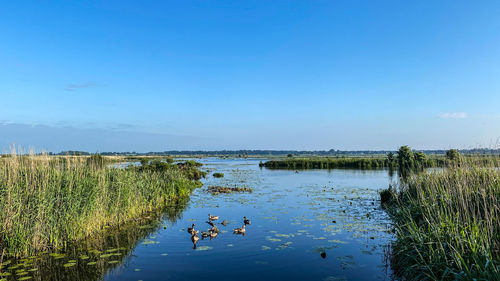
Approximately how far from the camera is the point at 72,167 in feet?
45.4

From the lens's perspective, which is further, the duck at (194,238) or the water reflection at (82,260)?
the duck at (194,238)

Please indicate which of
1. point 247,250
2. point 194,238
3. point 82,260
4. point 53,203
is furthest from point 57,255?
point 247,250

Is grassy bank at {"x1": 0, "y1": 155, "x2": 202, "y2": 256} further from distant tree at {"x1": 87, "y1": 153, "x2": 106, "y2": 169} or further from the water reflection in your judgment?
distant tree at {"x1": 87, "y1": 153, "x2": 106, "y2": 169}

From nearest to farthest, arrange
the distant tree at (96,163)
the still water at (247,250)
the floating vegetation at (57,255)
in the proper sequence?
the still water at (247,250) → the floating vegetation at (57,255) → the distant tree at (96,163)

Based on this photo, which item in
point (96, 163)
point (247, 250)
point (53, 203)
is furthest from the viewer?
point (96, 163)

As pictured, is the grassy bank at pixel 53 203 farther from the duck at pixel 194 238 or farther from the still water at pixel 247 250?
the duck at pixel 194 238

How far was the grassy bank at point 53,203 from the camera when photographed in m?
9.30

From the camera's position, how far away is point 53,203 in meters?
10.4

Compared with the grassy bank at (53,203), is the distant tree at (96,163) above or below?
above

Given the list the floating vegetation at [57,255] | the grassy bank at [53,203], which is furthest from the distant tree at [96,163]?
the floating vegetation at [57,255]

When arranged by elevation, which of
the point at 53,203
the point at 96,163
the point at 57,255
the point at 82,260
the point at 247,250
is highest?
the point at 96,163

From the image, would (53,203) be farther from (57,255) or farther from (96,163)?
(96,163)

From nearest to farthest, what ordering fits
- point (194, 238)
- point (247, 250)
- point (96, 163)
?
point (247, 250)
point (194, 238)
point (96, 163)

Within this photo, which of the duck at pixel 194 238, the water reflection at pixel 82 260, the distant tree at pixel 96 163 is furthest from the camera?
the distant tree at pixel 96 163
